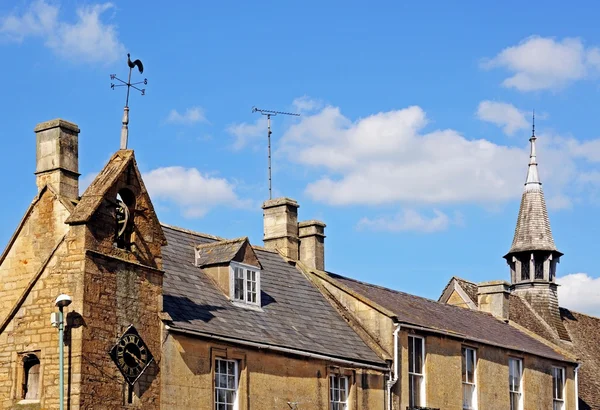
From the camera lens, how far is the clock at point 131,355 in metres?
24.2

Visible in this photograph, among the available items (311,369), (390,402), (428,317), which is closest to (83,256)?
(311,369)

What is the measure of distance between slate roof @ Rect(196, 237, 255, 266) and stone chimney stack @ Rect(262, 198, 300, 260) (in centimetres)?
512

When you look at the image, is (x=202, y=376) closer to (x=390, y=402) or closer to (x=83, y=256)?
(x=83, y=256)

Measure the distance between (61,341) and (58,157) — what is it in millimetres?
5736

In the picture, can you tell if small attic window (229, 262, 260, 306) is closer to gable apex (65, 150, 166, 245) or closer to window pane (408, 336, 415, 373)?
gable apex (65, 150, 166, 245)

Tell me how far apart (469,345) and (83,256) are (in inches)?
637

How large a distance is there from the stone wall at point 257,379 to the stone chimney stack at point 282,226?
5959 mm

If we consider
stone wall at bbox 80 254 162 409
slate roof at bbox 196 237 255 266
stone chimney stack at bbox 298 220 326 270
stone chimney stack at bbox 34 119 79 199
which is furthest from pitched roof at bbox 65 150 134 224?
stone chimney stack at bbox 298 220 326 270

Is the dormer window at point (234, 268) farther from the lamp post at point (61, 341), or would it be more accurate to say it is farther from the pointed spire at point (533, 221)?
the pointed spire at point (533, 221)

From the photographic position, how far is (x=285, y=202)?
120 ft

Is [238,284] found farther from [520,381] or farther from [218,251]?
[520,381]

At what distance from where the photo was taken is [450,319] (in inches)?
1502

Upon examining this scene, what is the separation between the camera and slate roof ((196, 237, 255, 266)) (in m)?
30.3

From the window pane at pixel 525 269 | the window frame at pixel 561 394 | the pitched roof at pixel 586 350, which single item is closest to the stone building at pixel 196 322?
the window frame at pixel 561 394
